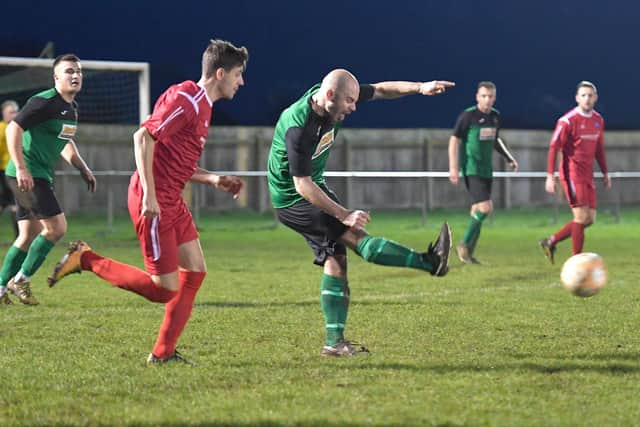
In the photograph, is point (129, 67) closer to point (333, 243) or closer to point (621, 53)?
point (333, 243)

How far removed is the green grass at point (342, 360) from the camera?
4648 millimetres

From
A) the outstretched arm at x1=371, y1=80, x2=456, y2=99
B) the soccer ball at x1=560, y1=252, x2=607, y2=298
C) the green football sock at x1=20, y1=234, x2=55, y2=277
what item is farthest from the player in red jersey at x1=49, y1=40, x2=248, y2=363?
the green football sock at x1=20, y1=234, x2=55, y2=277

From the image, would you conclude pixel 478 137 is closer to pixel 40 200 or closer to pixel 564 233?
pixel 564 233

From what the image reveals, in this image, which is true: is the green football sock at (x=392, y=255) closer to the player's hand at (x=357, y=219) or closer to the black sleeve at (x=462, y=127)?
the player's hand at (x=357, y=219)

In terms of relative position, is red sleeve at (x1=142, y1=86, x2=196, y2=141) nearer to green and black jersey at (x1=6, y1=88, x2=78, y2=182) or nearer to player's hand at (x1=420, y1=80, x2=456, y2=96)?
player's hand at (x1=420, y1=80, x2=456, y2=96)

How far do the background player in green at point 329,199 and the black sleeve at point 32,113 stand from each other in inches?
112

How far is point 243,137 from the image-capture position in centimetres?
2777

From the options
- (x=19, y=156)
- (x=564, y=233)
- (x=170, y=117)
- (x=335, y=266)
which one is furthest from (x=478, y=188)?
(x=170, y=117)

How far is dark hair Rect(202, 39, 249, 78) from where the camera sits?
5.66 meters

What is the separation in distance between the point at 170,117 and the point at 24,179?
3.10m

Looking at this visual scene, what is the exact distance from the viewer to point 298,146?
5.73 metres

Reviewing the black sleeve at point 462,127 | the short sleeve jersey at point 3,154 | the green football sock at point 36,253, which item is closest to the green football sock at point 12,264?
the green football sock at point 36,253

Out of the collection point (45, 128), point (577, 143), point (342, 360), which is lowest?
point (342, 360)

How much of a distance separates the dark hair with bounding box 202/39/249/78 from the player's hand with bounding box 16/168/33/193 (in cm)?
296
